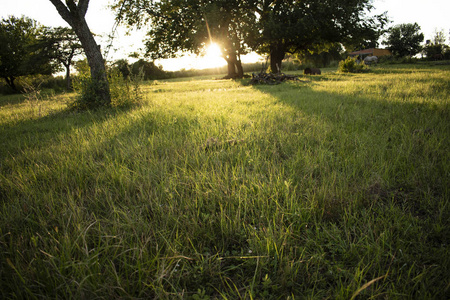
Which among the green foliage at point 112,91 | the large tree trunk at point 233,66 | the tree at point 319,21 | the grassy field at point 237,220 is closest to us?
the grassy field at point 237,220

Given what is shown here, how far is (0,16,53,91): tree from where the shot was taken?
22453 mm

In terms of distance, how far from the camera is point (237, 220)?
137 cm

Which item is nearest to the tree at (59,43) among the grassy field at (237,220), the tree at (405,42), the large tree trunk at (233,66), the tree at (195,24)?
the tree at (195,24)

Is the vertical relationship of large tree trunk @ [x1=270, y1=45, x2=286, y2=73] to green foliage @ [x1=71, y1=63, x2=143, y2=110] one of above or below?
above

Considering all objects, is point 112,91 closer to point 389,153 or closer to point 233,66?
point 389,153

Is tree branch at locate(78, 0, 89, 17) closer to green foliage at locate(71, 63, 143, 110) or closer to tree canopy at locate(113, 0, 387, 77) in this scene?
green foliage at locate(71, 63, 143, 110)

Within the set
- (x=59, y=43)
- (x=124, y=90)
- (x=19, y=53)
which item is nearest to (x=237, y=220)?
(x=124, y=90)

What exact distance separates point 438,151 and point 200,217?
2.60 m

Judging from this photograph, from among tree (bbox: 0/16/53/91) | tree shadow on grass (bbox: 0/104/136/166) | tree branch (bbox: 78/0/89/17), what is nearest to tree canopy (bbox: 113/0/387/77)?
tree branch (bbox: 78/0/89/17)

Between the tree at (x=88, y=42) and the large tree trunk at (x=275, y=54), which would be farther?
the large tree trunk at (x=275, y=54)

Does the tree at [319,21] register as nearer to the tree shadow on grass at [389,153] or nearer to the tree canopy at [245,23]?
the tree canopy at [245,23]

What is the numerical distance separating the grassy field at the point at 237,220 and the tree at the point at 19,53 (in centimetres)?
2872

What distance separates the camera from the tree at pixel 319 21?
48.9ft

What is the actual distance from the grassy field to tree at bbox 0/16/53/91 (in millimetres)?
28716
